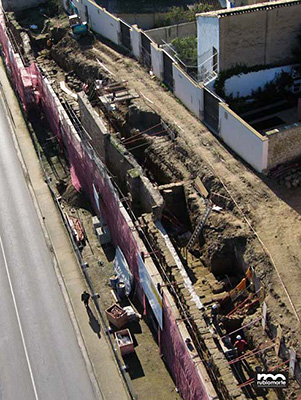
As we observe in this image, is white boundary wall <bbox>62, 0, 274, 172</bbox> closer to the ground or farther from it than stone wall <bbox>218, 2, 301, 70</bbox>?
closer to the ground

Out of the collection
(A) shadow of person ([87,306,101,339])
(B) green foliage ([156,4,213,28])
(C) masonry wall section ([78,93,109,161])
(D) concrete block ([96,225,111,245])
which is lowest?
(A) shadow of person ([87,306,101,339])

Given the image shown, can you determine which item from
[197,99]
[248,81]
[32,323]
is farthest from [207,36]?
[32,323]

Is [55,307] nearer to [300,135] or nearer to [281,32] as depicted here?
[300,135]

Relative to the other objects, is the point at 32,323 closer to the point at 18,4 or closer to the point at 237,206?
the point at 237,206

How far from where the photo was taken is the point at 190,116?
35.8 metres

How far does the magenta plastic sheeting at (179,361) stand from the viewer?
20.8 m

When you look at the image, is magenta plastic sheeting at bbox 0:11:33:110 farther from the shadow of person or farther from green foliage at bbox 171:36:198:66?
the shadow of person

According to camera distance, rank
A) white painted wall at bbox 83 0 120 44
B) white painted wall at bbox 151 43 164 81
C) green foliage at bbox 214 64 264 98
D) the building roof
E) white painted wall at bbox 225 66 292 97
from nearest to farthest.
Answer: the building roof → green foliage at bbox 214 64 264 98 → white painted wall at bbox 225 66 292 97 → white painted wall at bbox 151 43 164 81 → white painted wall at bbox 83 0 120 44

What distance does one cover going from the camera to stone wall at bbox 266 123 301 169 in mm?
29234

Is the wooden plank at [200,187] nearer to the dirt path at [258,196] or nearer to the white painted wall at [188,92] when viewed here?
the dirt path at [258,196]

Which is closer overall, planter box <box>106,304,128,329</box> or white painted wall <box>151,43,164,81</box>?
planter box <box>106,304,128,329</box>

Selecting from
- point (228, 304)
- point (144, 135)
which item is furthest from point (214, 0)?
point (228, 304)

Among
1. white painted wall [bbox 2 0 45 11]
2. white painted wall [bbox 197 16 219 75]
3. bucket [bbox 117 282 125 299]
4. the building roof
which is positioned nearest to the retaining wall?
white painted wall [bbox 197 16 219 75]

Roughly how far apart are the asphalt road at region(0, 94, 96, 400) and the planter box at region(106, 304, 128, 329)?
6.27 ft
